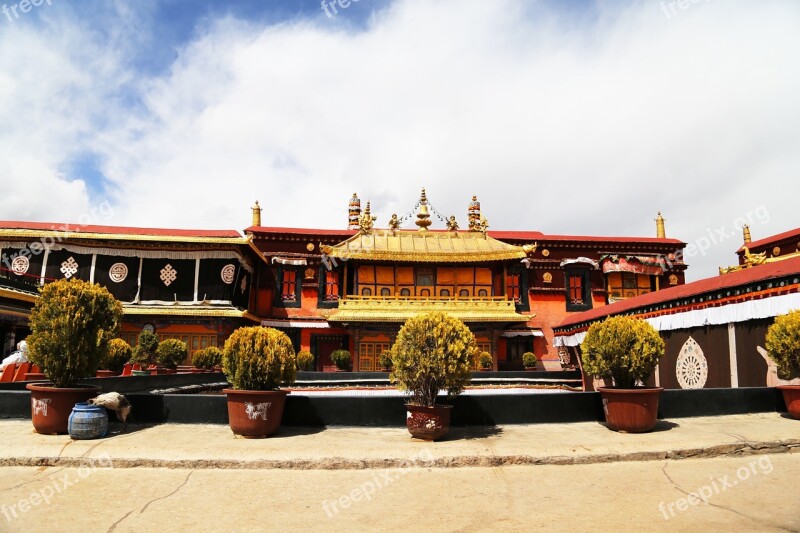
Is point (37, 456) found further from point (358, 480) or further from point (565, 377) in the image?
point (565, 377)

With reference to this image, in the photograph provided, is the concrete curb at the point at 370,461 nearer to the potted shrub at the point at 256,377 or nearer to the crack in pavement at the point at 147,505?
the crack in pavement at the point at 147,505

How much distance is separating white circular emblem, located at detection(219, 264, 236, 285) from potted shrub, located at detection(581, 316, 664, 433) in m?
20.3

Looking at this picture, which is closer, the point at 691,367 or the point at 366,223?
the point at 691,367

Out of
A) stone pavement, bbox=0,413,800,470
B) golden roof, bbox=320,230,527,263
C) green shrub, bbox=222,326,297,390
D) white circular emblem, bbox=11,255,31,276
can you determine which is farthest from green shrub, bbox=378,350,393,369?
white circular emblem, bbox=11,255,31,276

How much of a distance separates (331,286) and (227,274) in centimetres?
651

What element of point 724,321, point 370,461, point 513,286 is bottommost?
point 370,461

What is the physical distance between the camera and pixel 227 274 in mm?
25531

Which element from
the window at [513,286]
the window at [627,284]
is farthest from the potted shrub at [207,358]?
the window at [627,284]

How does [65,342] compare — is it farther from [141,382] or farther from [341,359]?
[341,359]

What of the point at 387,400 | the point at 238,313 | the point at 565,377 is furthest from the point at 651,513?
the point at 238,313

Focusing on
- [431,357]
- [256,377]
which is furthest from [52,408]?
[431,357]

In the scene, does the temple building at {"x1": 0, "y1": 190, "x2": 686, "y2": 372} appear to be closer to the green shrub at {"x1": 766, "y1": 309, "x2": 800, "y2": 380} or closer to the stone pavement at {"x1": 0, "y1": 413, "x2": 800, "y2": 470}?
the green shrub at {"x1": 766, "y1": 309, "x2": 800, "y2": 380}

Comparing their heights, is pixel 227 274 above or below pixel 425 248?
below

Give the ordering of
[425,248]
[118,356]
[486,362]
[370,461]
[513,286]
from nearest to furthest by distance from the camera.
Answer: [370,461]
[118,356]
[486,362]
[425,248]
[513,286]
